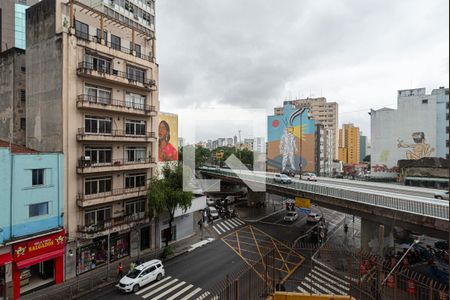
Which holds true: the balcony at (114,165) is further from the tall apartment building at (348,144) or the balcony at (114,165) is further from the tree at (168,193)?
the tall apartment building at (348,144)

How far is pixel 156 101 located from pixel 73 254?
50.6ft

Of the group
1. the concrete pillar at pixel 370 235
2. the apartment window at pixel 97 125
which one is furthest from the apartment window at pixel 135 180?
the concrete pillar at pixel 370 235

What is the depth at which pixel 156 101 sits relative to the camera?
28094mm

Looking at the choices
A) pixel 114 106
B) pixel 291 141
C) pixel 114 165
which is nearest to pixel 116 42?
pixel 114 106

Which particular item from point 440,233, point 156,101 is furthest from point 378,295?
point 156,101

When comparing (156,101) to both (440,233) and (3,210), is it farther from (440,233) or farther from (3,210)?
(440,233)

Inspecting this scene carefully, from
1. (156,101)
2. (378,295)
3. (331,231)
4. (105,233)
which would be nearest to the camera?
(378,295)

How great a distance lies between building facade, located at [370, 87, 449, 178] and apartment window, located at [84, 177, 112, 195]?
55.6 metres

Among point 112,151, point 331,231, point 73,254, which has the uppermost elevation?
point 112,151

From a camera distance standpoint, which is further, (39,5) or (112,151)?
(112,151)

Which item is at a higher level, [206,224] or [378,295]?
[378,295]

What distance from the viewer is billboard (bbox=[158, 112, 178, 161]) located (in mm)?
44656

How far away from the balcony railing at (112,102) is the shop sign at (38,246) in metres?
10.2

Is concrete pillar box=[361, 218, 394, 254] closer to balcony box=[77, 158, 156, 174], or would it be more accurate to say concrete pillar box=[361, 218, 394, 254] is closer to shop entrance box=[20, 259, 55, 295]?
balcony box=[77, 158, 156, 174]
